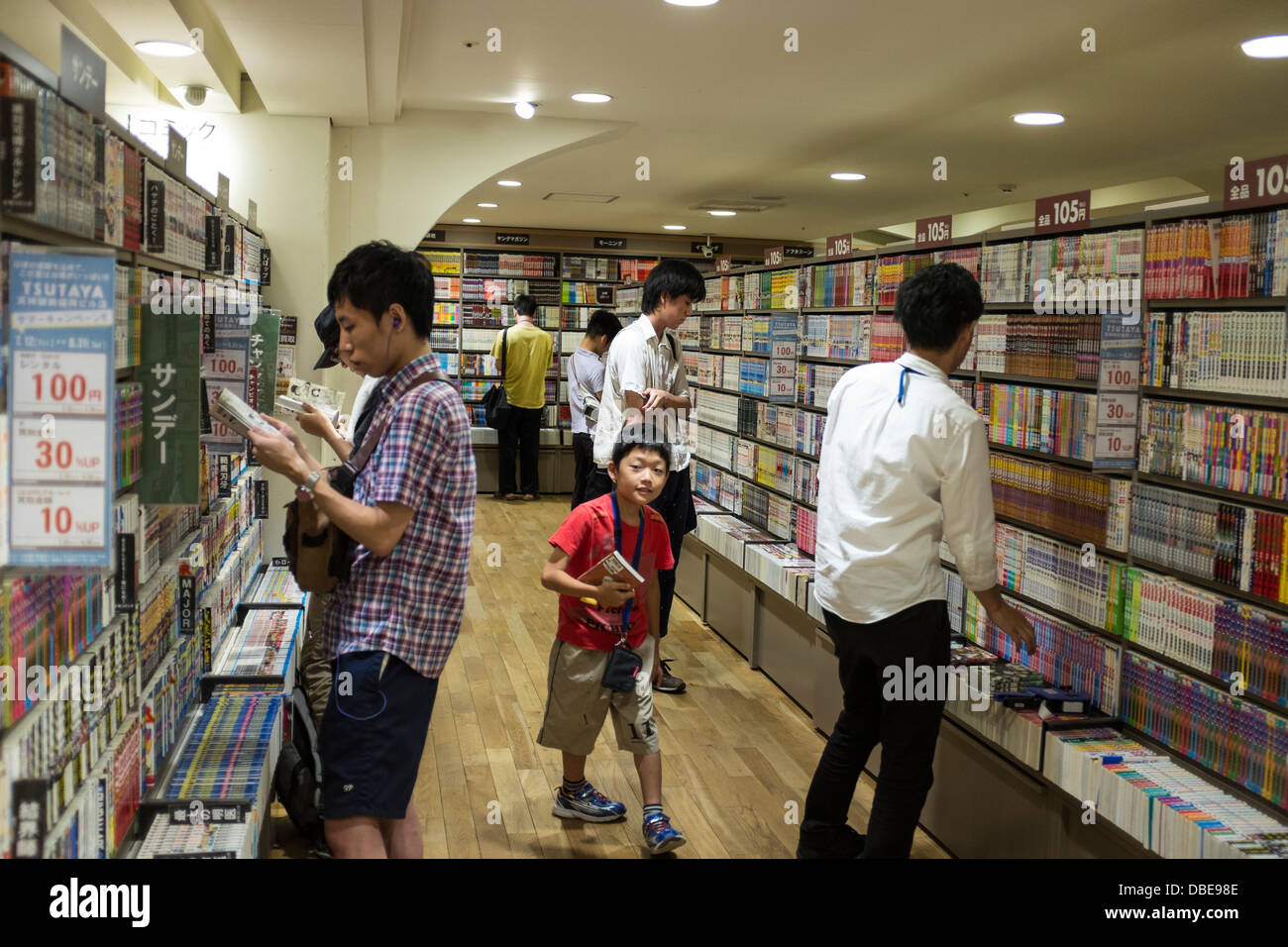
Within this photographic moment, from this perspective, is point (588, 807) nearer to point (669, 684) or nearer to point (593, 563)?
point (593, 563)

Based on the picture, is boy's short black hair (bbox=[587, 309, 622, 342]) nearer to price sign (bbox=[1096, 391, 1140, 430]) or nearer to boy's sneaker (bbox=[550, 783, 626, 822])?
boy's sneaker (bbox=[550, 783, 626, 822])

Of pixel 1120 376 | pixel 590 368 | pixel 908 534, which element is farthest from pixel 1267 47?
pixel 590 368

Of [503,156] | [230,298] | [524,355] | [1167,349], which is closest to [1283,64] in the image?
[1167,349]

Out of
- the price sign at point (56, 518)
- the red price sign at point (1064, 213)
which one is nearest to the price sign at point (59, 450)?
the price sign at point (56, 518)

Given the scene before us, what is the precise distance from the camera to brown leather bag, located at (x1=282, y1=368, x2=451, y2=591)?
7.06 ft

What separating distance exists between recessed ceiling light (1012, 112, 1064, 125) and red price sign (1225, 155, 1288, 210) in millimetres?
3299

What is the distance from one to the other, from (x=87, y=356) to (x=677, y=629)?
4.91 metres

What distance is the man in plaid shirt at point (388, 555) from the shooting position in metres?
2.14

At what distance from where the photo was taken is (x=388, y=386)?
2219mm

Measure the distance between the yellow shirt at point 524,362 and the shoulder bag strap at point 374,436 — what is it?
27.8ft

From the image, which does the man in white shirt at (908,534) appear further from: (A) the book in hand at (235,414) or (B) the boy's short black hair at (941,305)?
(A) the book in hand at (235,414)

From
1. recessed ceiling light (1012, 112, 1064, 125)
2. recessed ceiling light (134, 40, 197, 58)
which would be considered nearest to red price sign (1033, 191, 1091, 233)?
recessed ceiling light (1012, 112, 1064, 125)
